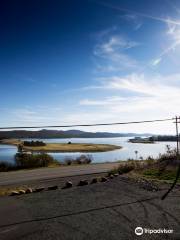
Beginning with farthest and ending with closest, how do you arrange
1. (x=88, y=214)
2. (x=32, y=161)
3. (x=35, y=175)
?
(x=32, y=161), (x=35, y=175), (x=88, y=214)

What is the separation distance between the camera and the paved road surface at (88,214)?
781 centimetres

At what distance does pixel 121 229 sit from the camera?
26.3 feet

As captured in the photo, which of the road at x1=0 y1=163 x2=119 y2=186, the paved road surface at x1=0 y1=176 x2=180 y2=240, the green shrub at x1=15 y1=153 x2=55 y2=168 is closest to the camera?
the paved road surface at x1=0 y1=176 x2=180 y2=240

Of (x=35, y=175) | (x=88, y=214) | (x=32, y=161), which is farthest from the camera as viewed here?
(x=32, y=161)

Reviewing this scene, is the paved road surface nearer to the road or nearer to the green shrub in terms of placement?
the road

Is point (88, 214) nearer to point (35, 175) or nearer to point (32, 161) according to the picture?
point (35, 175)

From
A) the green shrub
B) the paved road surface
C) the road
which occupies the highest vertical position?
the green shrub

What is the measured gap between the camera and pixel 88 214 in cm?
950

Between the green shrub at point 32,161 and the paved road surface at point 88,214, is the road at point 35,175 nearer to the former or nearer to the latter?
the paved road surface at point 88,214

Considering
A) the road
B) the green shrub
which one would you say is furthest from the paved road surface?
the green shrub

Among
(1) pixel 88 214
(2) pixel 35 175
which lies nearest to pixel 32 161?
(2) pixel 35 175

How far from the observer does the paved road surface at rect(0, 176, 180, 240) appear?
25.6 feet

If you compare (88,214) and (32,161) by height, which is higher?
(32,161)

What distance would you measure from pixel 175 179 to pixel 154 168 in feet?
13.3
